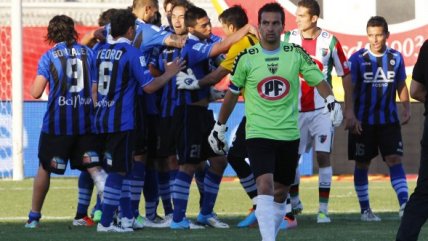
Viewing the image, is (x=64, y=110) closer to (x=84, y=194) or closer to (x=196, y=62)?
(x=84, y=194)

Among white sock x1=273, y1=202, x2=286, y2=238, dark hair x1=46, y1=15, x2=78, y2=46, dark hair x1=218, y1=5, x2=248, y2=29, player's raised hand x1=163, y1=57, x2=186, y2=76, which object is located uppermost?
dark hair x1=218, y1=5, x2=248, y2=29

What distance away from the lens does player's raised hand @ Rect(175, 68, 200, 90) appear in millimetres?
11274

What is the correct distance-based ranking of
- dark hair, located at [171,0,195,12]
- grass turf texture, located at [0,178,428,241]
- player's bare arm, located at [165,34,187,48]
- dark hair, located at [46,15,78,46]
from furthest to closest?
dark hair, located at [171,0,195,12] → dark hair, located at [46,15,78,46] → player's bare arm, located at [165,34,187,48] → grass turf texture, located at [0,178,428,241]

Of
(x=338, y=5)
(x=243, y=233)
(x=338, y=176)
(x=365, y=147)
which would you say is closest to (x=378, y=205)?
(x=365, y=147)

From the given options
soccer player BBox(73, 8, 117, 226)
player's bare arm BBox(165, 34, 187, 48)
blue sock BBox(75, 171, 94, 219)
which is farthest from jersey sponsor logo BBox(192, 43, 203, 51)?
blue sock BBox(75, 171, 94, 219)

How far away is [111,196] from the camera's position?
1081 cm

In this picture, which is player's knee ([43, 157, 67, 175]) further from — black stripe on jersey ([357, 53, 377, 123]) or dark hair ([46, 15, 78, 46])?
black stripe on jersey ([357, 53, 377, 123])

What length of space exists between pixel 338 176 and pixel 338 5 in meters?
2.96

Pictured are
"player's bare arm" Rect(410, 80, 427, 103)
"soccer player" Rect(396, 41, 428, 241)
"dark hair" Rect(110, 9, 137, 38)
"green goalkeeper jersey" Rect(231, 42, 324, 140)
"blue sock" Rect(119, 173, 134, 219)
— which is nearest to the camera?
"soccer player" Rect(396, 41, 428, 241)

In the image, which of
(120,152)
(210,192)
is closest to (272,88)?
(120,152)

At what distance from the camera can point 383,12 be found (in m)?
21.3

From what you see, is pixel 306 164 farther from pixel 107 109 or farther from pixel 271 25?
pixel 271 25

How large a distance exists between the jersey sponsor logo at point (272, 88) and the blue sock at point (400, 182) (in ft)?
12.0

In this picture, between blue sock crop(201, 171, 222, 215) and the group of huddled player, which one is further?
blue sock crop(201, 171, 222, 215)
